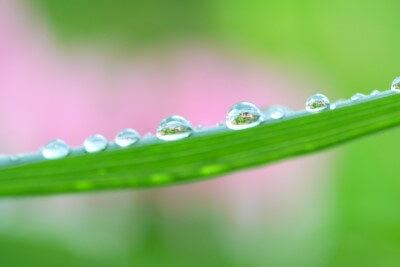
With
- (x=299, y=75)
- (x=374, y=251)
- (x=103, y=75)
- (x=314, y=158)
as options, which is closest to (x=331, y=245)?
(x=374, y=251)

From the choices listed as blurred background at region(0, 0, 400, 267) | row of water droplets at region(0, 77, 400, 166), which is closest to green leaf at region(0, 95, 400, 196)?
row of water droplets at region(0, 77, 400, 166)

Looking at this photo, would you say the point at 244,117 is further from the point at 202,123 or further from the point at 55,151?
the point at 202,123

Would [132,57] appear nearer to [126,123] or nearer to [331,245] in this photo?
[126,123]

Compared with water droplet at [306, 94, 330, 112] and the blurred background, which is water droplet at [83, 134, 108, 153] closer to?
water droplet at [306, 94, 330, 112]

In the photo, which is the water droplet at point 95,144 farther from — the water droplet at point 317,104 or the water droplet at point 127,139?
the water droplet at point 317,104

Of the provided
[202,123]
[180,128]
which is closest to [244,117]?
[180,128]

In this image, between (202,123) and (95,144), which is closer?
(95,144)
